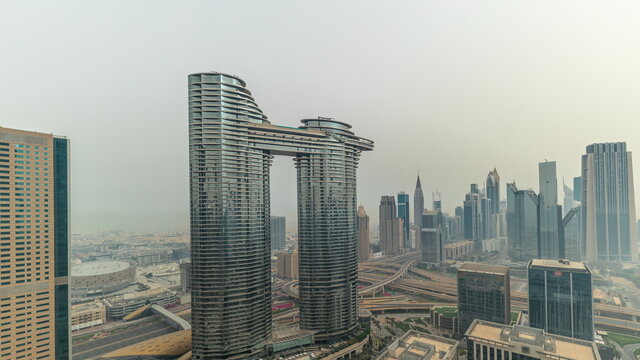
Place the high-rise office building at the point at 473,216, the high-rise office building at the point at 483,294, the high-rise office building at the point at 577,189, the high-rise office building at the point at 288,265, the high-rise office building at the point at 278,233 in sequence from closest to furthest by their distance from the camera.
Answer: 1. the high-rise office building at the point at 483,294
2. the high-rise office building at the point at 577,189
3. the high-rise office building at the point at 288,265
4. the high-rise office building at the point at 278,233
5. the high-rise office building at the point at 473,216

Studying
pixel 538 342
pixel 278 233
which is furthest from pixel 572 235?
pixel 278 233

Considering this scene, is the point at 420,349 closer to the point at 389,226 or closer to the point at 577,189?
the point at 577,189

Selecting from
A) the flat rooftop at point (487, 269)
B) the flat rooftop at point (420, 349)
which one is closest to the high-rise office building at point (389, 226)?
the flat rooftop at point (487, 269)

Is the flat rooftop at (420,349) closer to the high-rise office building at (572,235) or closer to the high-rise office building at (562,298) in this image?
the high-rise office building at (562,298)

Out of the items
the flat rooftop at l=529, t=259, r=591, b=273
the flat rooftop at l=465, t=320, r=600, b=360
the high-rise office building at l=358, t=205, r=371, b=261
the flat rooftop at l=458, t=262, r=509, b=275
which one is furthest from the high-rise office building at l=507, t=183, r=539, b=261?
the flat rooftop at l=465, t=320, r=600, b=360

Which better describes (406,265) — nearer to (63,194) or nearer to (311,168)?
(311,168)

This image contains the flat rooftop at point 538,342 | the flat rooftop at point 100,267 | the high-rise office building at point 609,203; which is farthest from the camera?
the high-rise office building at point 609,203

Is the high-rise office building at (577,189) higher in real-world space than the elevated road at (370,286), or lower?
higher
